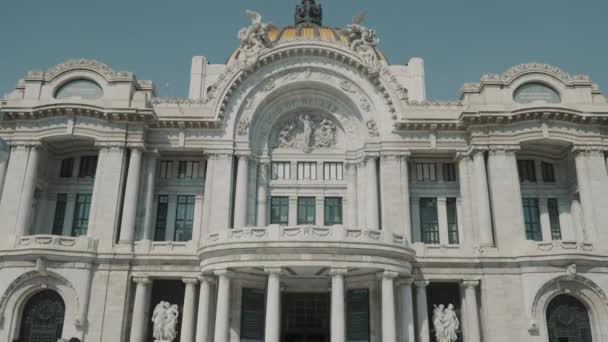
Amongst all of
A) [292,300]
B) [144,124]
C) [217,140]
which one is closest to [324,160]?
[217,140]

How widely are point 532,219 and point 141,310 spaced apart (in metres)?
26.1

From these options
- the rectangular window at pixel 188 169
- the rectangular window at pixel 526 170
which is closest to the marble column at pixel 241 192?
the rectangular window at pixel 188 169

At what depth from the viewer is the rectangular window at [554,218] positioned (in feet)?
116

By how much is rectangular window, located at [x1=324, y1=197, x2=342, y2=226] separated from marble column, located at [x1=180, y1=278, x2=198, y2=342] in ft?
32.9

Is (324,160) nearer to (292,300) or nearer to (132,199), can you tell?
(292,300)

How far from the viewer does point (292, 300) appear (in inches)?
1312

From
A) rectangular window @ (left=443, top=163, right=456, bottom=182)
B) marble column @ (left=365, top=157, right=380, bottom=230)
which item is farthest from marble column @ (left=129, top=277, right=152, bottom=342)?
rectangular window @ (left=443, top=163, right=456, bottom=182)

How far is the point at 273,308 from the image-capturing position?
88.3 ft

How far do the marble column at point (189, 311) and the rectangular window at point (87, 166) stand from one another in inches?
432

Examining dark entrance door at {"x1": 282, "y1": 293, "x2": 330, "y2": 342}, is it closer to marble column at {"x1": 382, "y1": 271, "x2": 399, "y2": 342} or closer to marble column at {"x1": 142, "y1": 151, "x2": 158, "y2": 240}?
marble column at {"x1": 382, "y1": 271, "x2": 399, "y2": 342}

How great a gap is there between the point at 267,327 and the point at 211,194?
1088 centimetres

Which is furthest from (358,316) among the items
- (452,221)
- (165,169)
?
(165,169)

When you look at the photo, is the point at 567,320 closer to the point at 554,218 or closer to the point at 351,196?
the point at 554,218

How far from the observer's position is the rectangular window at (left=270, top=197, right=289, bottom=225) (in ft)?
119
